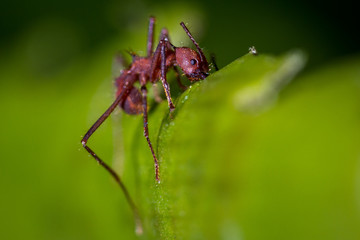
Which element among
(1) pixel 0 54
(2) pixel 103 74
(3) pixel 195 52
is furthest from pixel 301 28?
(1) pixel 0 54

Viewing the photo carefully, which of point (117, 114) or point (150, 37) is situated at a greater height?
point (150, 37)

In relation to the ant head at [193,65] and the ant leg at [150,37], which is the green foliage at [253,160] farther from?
the ant leg at [150,37]

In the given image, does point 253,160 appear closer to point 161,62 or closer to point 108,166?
point 108,166

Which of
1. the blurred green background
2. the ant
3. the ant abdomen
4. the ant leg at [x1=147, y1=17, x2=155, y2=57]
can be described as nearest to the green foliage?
the blurred green background

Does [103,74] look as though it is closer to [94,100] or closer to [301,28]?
[94,100]

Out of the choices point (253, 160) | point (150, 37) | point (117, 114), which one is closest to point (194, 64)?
point (117, 114)

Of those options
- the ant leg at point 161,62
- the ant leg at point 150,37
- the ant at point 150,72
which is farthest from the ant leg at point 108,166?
the ant leg at point 150,37

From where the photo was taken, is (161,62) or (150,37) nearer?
(161,62)
